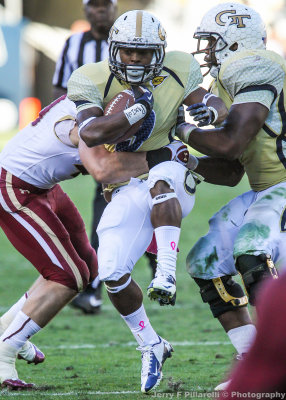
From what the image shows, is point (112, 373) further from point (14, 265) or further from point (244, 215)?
point (14, 265)

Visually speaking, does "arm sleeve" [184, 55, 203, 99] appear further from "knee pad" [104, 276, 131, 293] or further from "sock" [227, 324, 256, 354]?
"sock" [227, 324, 256, 354]

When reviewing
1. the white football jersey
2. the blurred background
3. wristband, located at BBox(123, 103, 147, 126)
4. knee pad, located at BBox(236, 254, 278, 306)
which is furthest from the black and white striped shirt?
the blurred background

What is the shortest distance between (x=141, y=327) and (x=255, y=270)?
27.7 inches

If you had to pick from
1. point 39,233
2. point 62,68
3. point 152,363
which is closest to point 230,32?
point 39,233

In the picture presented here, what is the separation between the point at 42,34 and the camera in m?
21.4

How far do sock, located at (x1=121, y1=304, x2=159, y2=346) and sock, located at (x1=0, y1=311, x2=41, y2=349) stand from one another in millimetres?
541

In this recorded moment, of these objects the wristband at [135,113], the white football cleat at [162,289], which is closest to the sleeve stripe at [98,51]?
the wristband at [135,113]

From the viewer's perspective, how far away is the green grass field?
166 inches

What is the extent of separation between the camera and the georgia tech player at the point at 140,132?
3.89 m


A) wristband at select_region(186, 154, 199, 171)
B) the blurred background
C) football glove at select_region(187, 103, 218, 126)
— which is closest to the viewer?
football glove at select_region(187, 103, 218, 126)

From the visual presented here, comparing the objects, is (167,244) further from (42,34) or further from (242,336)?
(42,34)

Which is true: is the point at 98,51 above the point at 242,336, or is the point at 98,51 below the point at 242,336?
above

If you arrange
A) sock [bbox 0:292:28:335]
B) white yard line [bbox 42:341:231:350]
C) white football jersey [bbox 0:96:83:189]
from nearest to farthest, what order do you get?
white football jersey [bbox 0:96:83:189], sock [bbox 0:292:28:335], white yard line [bbox 42:341:231:350]

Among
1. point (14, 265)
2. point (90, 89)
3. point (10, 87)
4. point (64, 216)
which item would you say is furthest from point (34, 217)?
point (10, 87)
